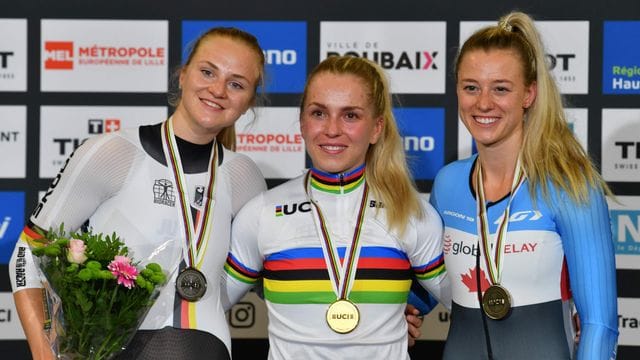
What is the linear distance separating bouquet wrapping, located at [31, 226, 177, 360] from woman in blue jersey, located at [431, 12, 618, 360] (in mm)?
910

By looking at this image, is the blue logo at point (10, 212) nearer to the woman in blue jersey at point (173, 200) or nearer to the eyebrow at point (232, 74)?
the woman in blue jersey at point (173, 200)

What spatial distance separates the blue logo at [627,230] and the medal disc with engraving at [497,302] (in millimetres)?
1423

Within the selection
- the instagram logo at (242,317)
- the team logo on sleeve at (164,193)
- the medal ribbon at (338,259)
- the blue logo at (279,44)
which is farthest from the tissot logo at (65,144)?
the medal ribbon at (338,259)

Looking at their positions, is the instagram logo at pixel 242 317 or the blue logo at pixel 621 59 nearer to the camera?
the blue logo at pixel 621 59

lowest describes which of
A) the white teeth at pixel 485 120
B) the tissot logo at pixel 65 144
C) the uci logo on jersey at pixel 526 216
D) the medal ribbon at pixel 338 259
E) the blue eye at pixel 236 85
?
the medal ribbon at pixel 338 259

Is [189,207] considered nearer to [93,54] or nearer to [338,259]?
[338,259]

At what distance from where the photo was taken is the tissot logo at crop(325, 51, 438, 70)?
3557 mm

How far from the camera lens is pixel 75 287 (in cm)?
200

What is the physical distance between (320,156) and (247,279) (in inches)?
17.9

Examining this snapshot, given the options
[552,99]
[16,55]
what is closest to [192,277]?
[552,99]

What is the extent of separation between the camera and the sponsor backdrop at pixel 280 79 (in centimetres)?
353

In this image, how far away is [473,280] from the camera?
2.38 metres

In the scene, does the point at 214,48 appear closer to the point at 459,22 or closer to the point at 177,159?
the point at 177,159

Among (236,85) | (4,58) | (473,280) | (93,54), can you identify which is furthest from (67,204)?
(4,58)
